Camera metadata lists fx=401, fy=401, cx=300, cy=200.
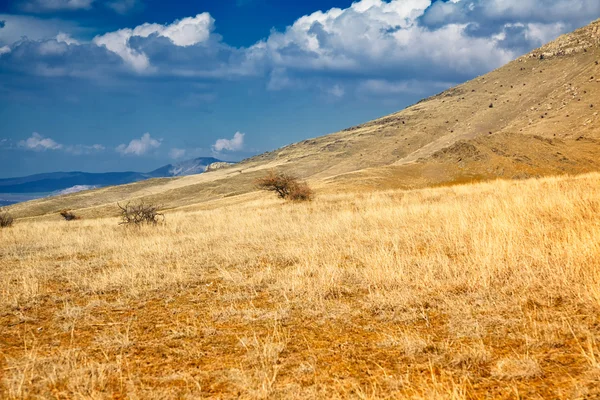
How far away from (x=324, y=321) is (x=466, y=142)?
160 ft

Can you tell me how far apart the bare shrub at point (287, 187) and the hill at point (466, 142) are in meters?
6.70

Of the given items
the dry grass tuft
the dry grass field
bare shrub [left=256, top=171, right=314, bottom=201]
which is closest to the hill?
bare shrub [left=256, top=171, right=314, bottom=201]

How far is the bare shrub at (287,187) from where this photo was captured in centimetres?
2969

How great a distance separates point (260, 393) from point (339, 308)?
2.26m

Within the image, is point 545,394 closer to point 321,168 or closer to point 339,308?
point 339,308

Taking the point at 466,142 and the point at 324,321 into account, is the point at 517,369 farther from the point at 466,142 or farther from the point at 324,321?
the point at 466,142

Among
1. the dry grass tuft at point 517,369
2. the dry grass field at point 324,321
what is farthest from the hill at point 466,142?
the dry grass tuft at point 517,369

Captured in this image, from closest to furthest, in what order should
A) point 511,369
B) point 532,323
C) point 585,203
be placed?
point 511,369 < point 532,323 < point 585,203

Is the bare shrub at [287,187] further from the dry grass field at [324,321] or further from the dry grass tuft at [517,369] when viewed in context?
the dry grass tuft at [517,369]

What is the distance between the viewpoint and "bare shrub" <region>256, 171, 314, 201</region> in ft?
97.4

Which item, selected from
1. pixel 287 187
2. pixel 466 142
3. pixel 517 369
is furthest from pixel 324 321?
pixel 466 142

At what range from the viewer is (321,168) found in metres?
105

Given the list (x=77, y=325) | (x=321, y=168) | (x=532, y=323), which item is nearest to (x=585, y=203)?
(x=532, y=323)

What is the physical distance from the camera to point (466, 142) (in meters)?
48.7
